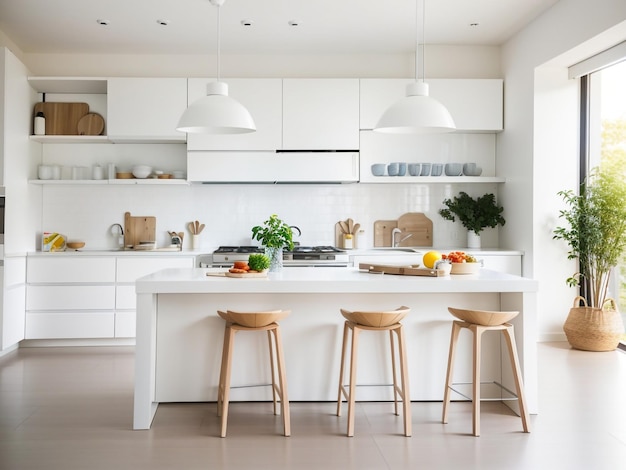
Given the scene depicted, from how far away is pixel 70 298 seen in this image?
5.85 m

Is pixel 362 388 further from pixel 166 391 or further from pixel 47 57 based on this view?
pixel 47 57

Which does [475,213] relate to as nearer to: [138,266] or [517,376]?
[517,376]

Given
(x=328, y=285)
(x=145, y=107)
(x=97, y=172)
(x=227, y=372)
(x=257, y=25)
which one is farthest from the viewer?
(x=97, y=172)

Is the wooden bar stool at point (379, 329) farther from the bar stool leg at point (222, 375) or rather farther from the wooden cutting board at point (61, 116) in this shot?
the wooden cutting board at point (61, 116)

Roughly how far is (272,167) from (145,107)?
1357mm

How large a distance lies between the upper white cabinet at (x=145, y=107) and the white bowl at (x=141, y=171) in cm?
32

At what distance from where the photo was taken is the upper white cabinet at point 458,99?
621cm

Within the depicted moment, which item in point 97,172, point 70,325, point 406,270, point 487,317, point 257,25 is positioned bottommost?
point 70,325

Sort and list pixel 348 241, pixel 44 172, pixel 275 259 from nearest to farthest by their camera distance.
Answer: pixel 275 259, pixel 44 172, pixel 348 241

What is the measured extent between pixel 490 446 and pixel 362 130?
3.72 m

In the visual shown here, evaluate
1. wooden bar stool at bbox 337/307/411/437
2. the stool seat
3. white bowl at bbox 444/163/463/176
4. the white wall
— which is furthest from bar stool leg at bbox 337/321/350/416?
white bowl at bbox 444/163/463/176

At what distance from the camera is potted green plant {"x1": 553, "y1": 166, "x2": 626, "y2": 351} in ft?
17.4

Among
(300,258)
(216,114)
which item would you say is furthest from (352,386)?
(300,258)

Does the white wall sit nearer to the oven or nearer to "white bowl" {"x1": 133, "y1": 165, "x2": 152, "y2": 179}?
the oven
